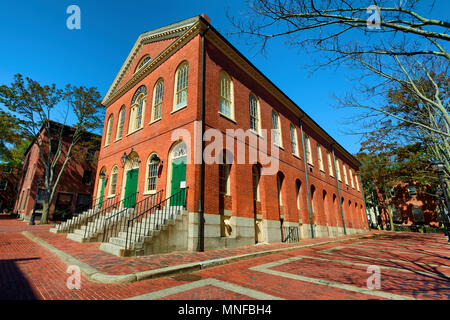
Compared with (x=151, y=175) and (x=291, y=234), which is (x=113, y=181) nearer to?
(x=151, y=175)

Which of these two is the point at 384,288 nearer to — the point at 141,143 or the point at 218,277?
the point at 218,277

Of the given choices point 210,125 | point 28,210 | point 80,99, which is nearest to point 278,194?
point 210,125

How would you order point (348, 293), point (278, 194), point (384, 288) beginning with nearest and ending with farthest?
point (348, 293), point (384, 288), point (278, 194)

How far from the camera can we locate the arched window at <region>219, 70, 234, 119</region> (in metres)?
11.1

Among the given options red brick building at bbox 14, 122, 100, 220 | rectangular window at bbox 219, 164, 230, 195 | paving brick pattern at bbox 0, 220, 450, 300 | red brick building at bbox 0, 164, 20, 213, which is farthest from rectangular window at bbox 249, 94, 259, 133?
red brick building at bbox 0, 164, 20, 213

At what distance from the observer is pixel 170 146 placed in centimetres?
999

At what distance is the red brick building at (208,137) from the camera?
9.33 m

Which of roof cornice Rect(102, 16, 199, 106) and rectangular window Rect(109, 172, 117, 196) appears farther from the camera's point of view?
rectangular window Rect(109, 172, 117, 196)

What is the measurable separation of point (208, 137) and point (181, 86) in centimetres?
355

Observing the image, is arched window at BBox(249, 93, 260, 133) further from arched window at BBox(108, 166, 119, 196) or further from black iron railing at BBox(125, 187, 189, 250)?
arched window at BBox(108, 166, 119, 196)

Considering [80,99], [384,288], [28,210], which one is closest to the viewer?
A: [384,288]

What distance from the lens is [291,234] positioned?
1341cm

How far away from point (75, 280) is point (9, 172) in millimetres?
45096

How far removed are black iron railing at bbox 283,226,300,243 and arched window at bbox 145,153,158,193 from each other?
27.1ft
